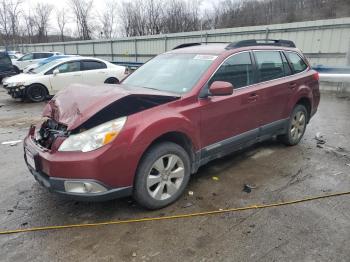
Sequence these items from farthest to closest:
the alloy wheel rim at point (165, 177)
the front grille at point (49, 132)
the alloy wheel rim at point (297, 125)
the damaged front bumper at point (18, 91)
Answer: the damaged front bumper at point (18, 91), the alloy wheel rim at point (297, 125), the alloy wheel rim at point (165, 177), the front grille at point (49, 132)

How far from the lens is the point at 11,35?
47781 mm

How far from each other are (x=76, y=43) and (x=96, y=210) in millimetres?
27052

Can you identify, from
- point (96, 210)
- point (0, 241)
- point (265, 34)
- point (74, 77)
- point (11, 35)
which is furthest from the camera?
point (11, 35)

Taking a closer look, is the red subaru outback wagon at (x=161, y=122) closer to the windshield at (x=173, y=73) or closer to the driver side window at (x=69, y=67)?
the windshield at (x=173, y=73)

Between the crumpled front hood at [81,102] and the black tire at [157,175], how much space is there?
60cm

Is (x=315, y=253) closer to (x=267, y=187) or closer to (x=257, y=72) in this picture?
(x=267, y=187)

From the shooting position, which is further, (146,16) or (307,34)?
(146,16)

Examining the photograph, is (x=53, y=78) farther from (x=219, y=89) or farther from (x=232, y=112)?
(x=219, y=89)

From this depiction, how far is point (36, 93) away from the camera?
36.4 ft


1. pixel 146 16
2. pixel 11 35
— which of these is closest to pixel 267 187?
pixel 146 16

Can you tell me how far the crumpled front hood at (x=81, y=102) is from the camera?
309cm

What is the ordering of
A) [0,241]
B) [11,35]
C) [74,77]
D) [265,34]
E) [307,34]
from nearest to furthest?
[0,241] < [74,77] < [307,34] < [265,34] < [11,35]

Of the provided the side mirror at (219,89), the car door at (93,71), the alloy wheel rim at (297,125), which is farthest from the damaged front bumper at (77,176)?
the car door at (93,71)

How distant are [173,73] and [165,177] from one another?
143 cm
